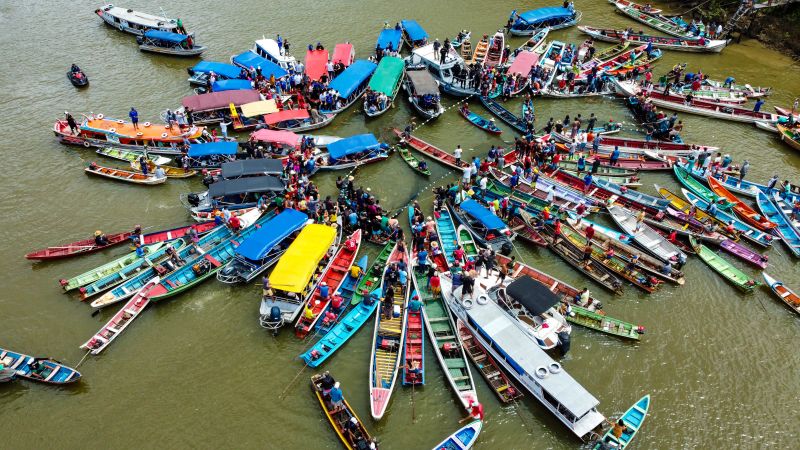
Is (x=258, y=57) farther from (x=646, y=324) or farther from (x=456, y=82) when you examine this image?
(x=646, y=324)

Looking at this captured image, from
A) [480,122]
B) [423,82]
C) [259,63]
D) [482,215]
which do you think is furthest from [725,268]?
[259,63]

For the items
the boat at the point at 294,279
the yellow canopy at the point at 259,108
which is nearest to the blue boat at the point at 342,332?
the boat at the point at 294,279

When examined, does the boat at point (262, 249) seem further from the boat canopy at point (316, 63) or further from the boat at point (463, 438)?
the boat canopy at point (316, 63)

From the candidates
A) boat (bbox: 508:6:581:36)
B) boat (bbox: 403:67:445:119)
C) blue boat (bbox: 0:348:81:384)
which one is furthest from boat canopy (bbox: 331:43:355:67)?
blue boat (bbox: 0:348:81:384)

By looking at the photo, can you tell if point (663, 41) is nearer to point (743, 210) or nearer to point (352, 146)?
point (743, 210)

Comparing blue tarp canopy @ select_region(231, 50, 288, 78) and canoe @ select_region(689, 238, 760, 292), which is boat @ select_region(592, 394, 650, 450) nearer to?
canoe @ select_region(689, 238, 760, 292)

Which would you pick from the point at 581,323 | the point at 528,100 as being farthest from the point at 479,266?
the point at 528,100
